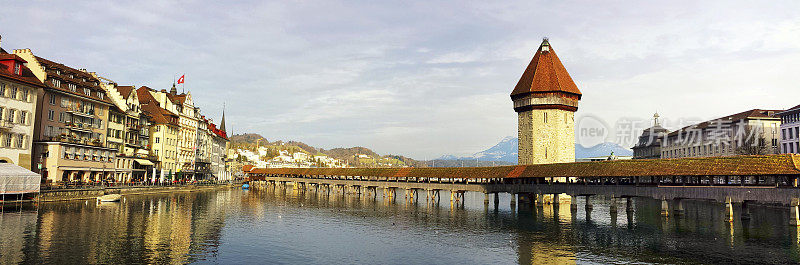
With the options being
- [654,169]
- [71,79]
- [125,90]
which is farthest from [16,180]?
[654,169]

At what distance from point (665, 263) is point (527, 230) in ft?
42.8

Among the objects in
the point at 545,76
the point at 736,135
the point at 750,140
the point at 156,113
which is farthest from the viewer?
the point at 156,113

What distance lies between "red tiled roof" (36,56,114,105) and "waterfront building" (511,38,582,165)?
54230mm

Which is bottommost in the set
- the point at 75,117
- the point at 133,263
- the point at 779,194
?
the point at 133,263

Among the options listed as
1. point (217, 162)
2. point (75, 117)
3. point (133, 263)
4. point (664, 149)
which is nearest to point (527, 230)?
point (133, 263)

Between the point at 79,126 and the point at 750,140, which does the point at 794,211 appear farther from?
the point at 79,126

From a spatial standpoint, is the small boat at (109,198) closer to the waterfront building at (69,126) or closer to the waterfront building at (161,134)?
the waterfront building at (69,126)

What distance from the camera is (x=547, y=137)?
209ft

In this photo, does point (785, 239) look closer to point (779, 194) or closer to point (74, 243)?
point (779, 194)

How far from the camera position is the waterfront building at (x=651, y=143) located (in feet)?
403

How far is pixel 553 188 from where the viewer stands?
169 ft

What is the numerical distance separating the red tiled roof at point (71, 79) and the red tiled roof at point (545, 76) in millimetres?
54172

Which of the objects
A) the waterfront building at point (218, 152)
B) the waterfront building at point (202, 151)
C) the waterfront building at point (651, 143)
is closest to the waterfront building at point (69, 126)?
the waterfront building at point (202, 151)

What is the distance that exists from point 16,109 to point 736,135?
99.2 metres
